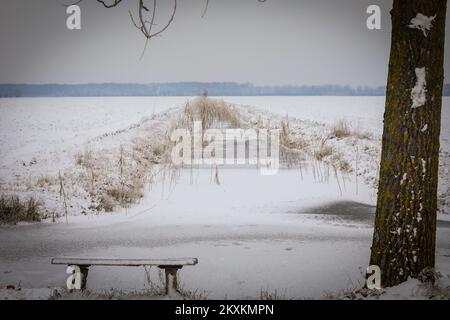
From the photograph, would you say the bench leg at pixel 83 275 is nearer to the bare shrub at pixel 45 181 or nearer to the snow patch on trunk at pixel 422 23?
the snow patch on trunk at pixel 422 23

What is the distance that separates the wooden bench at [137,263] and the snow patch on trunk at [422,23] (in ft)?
8.95

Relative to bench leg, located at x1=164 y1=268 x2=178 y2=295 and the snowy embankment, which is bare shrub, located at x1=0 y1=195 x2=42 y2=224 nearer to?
the snowy embankment

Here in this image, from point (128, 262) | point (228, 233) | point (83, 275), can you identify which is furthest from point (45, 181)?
point (128, 262)

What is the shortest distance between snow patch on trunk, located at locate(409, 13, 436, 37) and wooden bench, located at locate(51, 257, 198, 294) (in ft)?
8.95

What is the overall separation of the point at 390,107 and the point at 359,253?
2362mm

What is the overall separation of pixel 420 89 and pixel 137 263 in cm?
285

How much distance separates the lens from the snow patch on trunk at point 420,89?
149 inches

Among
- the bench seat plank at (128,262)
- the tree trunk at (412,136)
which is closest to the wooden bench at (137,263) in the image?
the bench seat plank at (128,262)

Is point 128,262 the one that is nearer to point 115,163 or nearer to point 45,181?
point 45,181

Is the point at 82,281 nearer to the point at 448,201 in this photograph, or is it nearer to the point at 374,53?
the point at 448,201

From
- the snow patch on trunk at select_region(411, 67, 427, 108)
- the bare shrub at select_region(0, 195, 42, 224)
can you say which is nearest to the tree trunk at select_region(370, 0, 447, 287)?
the snow patch on trunk at select_region(411, 67, 427, 108)

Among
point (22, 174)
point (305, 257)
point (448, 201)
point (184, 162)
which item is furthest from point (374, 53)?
point (305, 257)

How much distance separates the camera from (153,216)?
7.99 m

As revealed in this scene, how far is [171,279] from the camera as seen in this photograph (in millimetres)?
4238
